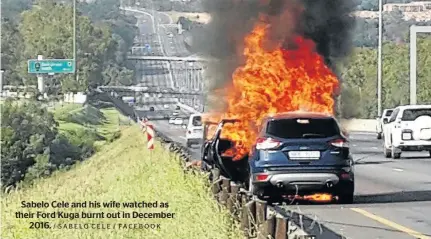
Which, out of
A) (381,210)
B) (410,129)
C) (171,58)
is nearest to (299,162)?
(381,210)

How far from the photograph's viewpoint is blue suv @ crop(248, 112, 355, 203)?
16.0 metres

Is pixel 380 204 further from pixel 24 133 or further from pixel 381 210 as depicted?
pixel 24 133

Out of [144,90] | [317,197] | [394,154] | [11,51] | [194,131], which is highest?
[11,51]

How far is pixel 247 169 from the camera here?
1720 cm

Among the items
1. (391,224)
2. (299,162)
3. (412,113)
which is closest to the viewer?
(391,224)

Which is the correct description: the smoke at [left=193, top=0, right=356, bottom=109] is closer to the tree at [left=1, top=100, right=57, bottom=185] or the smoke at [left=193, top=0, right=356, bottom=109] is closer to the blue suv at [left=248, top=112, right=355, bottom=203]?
the tree at [left=1, top=100, right=57, bottom=185]

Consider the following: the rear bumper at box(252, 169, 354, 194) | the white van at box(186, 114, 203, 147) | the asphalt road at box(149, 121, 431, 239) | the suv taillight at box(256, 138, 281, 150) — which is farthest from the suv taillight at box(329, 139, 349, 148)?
the white van at box(186, 114, 203, 147)

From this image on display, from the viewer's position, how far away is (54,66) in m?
26.6

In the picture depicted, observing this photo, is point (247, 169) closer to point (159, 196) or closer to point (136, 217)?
point (159, 196)

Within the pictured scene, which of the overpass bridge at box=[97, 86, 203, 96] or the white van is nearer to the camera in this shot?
the overpass bridge at box=[97, 86, 203, 96]

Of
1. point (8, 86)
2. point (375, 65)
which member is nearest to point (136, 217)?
point (8, 86)

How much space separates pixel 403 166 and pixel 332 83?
5912 millimetres

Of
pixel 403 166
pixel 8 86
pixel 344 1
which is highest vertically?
pixel 344 1

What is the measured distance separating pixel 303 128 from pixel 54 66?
11749 mm
